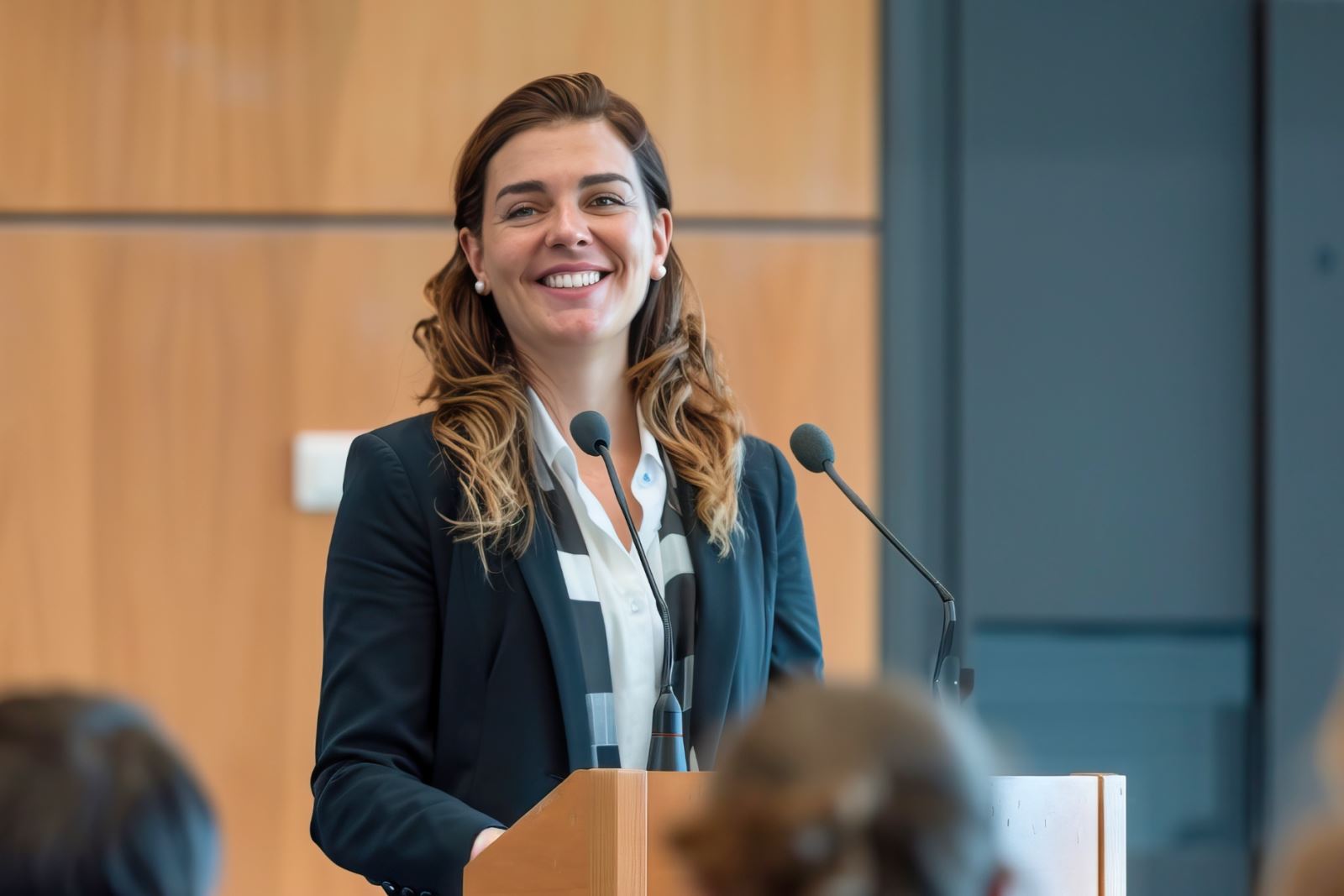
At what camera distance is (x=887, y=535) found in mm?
1849

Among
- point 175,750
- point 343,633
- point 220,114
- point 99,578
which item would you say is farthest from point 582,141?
point 99,578

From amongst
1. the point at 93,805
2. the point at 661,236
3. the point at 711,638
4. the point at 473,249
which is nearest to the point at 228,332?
the point at 473,249

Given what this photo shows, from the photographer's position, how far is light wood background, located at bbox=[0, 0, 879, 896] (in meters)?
3.70

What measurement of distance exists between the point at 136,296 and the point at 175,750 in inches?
115

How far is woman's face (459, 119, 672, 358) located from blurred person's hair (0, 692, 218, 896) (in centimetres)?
131

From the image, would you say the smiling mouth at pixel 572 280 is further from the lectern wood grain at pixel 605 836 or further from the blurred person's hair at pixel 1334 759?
the blurred person's hair at pixel 1334 759

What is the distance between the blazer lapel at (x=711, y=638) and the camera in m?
2.07

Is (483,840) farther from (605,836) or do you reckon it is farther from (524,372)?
(524,372)

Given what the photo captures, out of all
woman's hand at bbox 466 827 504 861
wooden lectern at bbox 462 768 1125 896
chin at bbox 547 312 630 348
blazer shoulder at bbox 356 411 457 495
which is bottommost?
woman's hand at bbox 466 827 504 861

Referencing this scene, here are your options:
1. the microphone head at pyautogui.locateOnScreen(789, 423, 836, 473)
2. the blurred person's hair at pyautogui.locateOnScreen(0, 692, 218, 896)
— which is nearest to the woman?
the microphone head at pyautogui.locateOnScreen(789, 423, 836, 473)

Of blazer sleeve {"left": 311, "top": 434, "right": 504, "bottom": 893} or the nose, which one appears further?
the nose

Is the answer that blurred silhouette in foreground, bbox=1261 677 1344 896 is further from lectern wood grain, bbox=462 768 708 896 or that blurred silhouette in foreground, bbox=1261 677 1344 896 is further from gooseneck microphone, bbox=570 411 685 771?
gooseneck microphone, bbox=570 411 685 771

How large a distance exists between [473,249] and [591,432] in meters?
0.46

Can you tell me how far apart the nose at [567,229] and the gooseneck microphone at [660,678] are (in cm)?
30
